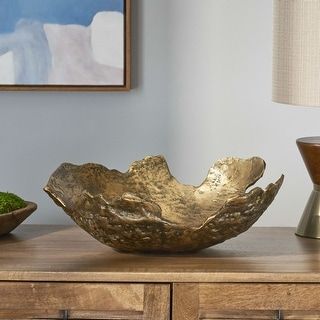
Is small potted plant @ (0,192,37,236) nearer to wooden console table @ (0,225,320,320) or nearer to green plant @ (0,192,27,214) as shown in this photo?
green plant @ (0,192,27,214)

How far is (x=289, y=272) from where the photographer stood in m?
1.73

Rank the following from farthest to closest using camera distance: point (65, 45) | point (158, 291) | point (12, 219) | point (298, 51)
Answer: point (65, 45) < point (12, 219) < point (298, 51) < point (158, 291)

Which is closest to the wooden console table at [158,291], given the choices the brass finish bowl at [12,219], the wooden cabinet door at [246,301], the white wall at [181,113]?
the wooden cabinet door at [246,301]

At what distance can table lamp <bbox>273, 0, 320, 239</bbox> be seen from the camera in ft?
6.11

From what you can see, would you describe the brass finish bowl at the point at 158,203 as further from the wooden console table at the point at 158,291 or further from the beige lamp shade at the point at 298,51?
the beige lamp shade at the point at 298,51

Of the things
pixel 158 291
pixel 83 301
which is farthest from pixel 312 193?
pixel 83 301

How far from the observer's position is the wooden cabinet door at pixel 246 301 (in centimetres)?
174

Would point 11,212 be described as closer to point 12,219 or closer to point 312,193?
point 12,219

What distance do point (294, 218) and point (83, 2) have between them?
2.28 feet

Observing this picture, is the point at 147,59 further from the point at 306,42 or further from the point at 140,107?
the point at 306,42

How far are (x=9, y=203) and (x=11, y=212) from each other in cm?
3

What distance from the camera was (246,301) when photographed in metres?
1.74

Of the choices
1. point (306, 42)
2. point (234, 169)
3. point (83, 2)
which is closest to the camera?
point (306, 42)

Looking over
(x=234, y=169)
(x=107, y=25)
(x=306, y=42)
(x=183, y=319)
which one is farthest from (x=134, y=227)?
(x=107, y=25)
